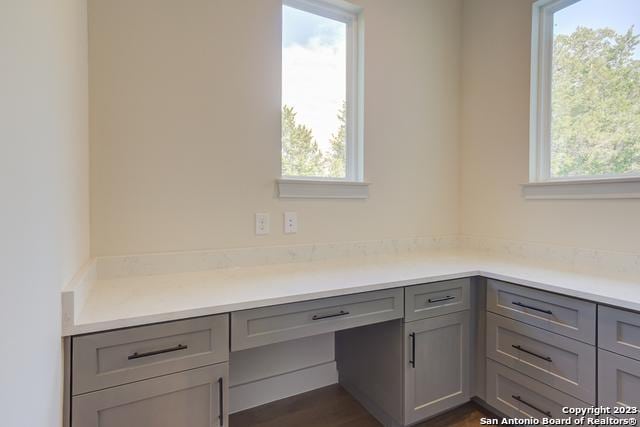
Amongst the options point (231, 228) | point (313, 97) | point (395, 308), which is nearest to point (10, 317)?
point (231, 228)

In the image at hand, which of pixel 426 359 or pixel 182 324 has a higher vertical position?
pixel 182 324

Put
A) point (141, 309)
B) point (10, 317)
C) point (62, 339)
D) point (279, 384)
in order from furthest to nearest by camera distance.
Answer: point (279, 384) < point (141, 309) < point (62, 339) < point (10, 317)

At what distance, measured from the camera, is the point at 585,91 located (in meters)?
1.84

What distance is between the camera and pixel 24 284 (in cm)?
65

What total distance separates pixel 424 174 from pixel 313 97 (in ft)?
3.13

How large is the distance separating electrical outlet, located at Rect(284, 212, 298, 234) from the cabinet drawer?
4.08ft

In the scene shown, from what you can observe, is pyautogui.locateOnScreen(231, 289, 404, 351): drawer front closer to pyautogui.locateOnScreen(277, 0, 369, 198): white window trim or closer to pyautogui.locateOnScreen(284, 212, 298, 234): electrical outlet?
pyautogui.locateOnScreen(284, 212, 298, 234): electrical outlet

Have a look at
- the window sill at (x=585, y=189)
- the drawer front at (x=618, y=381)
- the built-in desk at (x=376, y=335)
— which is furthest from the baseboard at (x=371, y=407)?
the window sill at (x=585, y=189)

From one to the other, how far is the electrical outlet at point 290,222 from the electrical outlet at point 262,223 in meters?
0.11

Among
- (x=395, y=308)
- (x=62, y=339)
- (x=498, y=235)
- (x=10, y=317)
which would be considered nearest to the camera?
(x=10, y=317)

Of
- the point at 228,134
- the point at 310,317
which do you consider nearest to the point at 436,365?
the point at 310,317

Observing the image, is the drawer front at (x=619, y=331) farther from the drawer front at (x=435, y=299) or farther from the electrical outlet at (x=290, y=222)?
the electrical outlet at (x=290, y=222)

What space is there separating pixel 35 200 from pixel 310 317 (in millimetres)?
962

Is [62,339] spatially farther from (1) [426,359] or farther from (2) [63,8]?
(1) [426,359]
